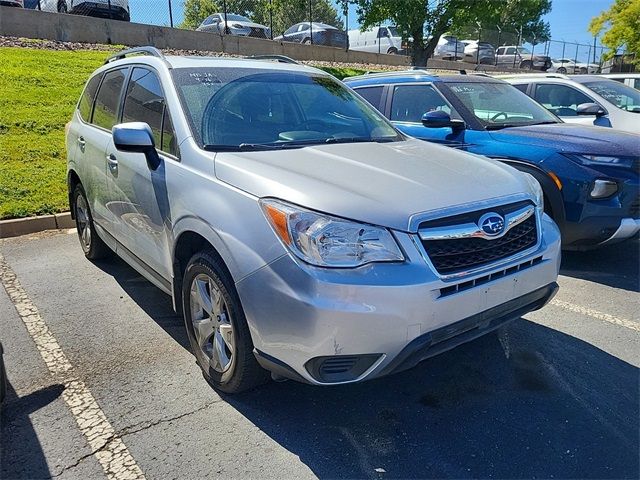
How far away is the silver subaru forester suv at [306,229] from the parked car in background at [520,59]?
3580cm

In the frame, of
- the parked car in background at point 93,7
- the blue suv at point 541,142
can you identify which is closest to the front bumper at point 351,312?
the blue suv at point 541,142

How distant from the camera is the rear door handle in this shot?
3.73 meters

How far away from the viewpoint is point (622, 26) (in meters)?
25.5

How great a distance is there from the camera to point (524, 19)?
2044 inches

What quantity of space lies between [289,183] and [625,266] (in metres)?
4.01

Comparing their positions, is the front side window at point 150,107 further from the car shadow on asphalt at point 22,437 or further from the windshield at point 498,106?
the windshield at point 498,106

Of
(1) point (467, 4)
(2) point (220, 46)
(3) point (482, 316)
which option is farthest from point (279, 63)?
(1) point (467, 4)

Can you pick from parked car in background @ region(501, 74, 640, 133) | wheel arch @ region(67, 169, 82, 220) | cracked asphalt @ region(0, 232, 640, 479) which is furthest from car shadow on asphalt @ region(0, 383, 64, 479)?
parked car in background @ region(501, 74, 640, 133)

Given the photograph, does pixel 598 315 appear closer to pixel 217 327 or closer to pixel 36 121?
pixel 217 327

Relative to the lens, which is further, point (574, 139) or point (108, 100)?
point (574, 139)

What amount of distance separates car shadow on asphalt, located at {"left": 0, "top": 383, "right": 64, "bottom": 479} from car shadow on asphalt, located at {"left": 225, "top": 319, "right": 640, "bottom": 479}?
3.12ft

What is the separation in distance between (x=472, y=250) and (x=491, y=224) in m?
0.19

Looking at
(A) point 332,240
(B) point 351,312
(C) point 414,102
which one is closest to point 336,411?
(B) point 351,312

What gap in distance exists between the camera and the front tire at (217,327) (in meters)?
2.55
